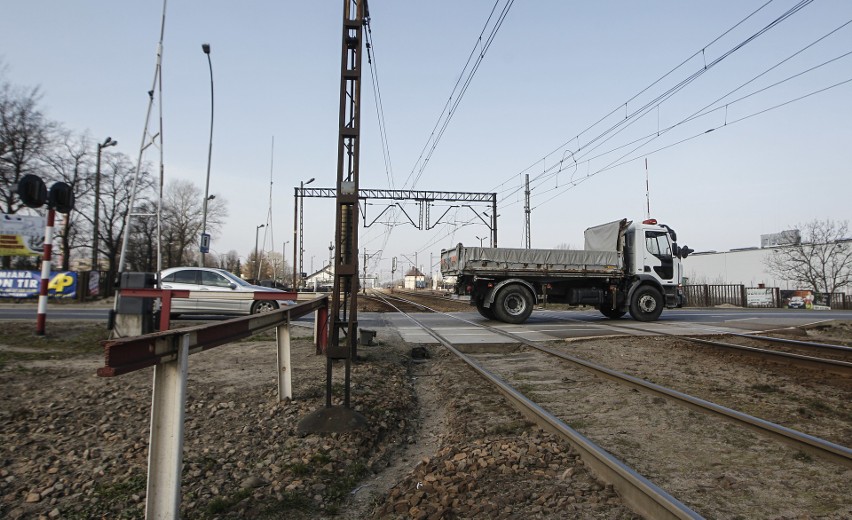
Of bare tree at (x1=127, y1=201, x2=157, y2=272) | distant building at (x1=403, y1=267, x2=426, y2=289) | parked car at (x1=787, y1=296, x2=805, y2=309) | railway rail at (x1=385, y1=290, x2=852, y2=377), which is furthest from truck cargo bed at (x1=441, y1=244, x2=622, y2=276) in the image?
distant building at (x1=403, y1=267, x2=426, y2=289)

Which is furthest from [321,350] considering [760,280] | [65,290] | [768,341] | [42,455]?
[760,280]

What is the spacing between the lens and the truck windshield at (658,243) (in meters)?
17.0

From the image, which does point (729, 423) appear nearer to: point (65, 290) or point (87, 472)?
point (87, 472)

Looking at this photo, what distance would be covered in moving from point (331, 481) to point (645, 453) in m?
2.58

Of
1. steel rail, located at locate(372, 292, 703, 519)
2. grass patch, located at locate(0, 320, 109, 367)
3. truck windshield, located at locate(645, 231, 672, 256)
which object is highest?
truck windshield, located at locate(645, 231, 672, 256)

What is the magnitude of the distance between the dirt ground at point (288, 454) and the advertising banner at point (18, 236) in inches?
790

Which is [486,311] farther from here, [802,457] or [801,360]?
[802,457]

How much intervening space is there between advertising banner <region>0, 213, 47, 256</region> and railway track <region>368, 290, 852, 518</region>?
889 inches

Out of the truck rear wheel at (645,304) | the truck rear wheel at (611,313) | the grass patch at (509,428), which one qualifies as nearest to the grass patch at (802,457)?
the grass patch at (509,428)

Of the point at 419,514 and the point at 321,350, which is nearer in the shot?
the point at 419,514

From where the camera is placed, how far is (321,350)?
8.97 metres

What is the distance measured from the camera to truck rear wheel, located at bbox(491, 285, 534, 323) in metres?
15.9

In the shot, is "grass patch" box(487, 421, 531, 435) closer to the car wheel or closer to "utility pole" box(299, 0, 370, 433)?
"utility pole" box(299, 0, 370, 433)

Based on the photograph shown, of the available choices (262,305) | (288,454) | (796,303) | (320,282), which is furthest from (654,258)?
(320,282)
